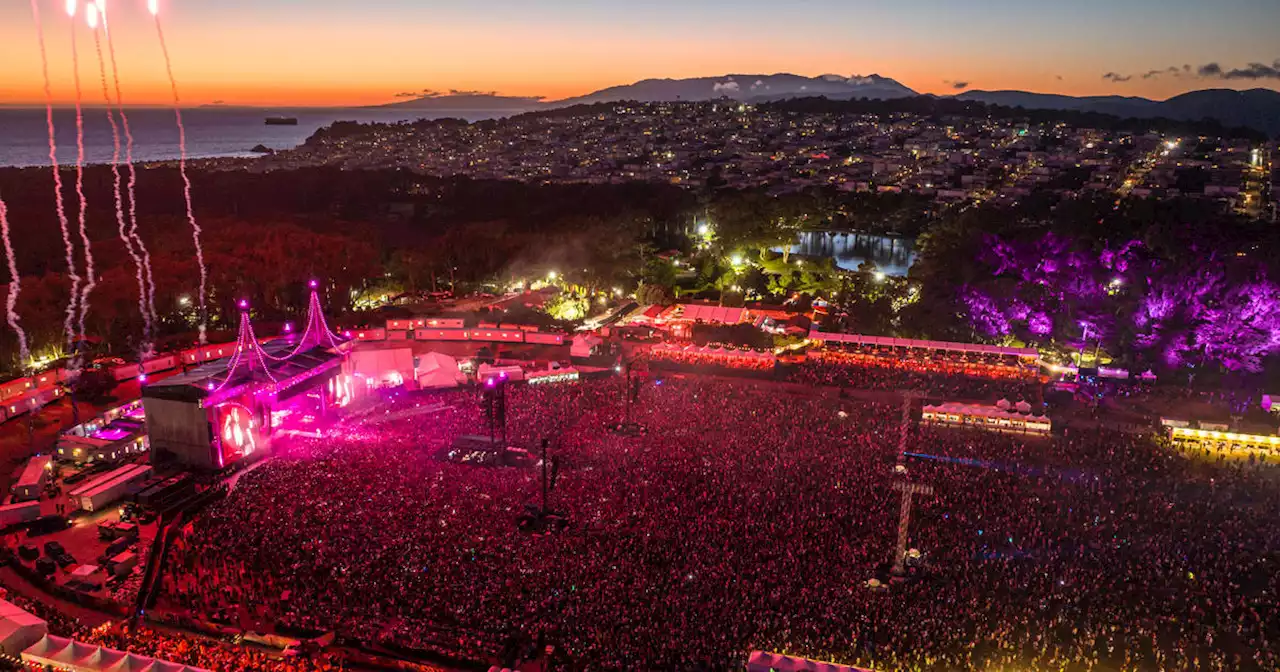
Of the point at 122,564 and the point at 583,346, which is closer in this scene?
the point at 122,564

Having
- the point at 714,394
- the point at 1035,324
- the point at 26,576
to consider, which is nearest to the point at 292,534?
the point at 26,576

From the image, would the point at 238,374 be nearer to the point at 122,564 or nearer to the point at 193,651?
the point at 122,564

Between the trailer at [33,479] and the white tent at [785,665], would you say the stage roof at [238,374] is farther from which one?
the white tent at [785,665]

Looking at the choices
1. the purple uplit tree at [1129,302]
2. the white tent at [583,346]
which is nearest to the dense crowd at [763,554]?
the white tent at [583,346]

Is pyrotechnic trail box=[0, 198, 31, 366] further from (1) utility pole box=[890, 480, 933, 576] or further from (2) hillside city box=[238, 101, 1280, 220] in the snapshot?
(2) hillside city box=[238, 101, 1280, 220]

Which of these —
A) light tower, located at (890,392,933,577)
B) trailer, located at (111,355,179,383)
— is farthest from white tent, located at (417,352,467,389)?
light tower, located at (890,392,933,577)

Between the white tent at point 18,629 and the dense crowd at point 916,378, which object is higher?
the dense crowd at point 916,378

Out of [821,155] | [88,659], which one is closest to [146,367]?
[88,659]
